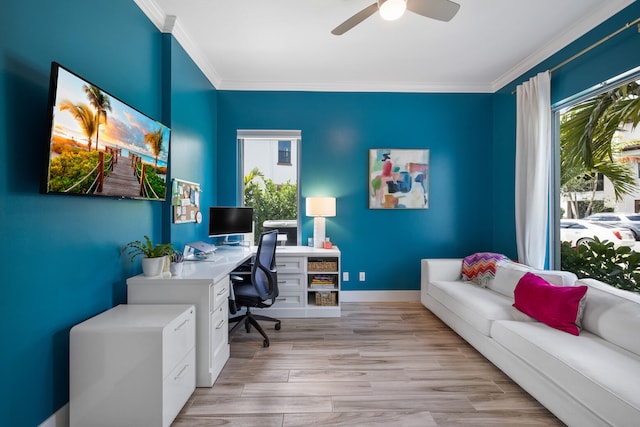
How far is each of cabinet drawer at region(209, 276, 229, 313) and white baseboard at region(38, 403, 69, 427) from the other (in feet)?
2.92

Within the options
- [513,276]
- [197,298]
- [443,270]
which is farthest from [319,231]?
[513,276]

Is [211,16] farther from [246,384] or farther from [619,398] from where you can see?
[619,398]

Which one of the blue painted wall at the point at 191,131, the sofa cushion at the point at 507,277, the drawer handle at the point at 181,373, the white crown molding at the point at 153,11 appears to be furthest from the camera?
the sofa cushion at the point at 507,277

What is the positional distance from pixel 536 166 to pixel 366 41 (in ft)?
6.88

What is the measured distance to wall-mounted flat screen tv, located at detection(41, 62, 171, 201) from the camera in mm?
1476

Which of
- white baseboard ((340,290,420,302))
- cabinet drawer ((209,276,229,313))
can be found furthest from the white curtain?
cabinet drawer ((209,276,229,313))

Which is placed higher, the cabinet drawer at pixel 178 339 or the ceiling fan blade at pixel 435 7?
the ceiling fan blade at pixel 435 7

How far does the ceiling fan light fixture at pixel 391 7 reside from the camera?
6.54 feet

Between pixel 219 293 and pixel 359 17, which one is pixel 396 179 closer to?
pixel 359 17

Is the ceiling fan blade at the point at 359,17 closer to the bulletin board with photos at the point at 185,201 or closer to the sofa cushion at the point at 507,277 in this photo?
the bulletin board with photos at the point at 185,201

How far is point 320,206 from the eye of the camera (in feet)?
12.3

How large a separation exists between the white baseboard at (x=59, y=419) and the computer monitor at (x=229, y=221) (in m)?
1.88

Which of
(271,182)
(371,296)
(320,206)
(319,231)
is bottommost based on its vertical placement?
(371,296)

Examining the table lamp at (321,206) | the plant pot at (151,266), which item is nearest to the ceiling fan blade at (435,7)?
the table lamp at (321,206)
